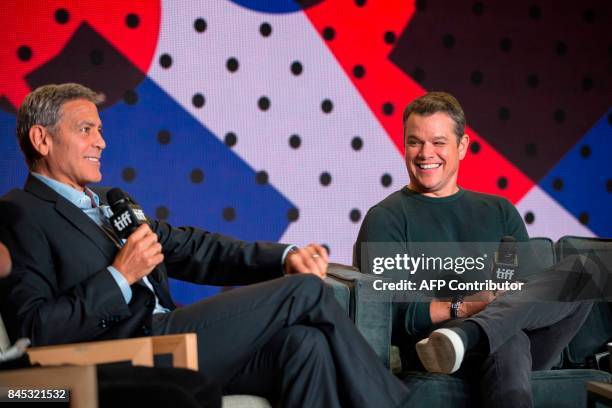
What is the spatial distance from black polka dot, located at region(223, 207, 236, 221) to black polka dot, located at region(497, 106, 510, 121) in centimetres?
149

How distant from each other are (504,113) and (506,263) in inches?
61.9

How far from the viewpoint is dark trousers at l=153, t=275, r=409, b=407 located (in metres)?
2.36

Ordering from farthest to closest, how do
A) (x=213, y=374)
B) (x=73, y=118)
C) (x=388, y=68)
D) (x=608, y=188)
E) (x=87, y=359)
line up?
(x=608, y=188)
(x=388, y=68)
(x=73, y=118)
(x=213, y=374)
(x=87, y=359)

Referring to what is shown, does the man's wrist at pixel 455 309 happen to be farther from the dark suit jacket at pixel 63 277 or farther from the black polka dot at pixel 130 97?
the black polka dot at pixel 130 97

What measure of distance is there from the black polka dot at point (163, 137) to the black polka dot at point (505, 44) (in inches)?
70.7

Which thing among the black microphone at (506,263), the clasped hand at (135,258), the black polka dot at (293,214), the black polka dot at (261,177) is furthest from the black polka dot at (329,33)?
the clasped hand at (135,258)

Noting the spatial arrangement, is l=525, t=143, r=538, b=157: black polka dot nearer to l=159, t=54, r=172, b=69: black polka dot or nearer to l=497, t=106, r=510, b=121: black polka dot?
l=497, t=106, r=510, b=121: black polka dot

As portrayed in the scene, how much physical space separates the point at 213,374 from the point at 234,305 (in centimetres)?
21

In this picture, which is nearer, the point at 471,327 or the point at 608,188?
the point at 471,327

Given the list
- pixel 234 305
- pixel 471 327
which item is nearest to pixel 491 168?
pixel 471 327

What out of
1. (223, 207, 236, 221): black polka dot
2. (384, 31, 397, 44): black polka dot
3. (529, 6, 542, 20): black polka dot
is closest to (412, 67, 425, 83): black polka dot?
(384, 31, 397, 44): black polka dot

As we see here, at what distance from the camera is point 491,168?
4.35 m

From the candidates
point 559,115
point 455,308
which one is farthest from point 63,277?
point 559,115

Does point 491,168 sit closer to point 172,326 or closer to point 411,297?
point 411,297
